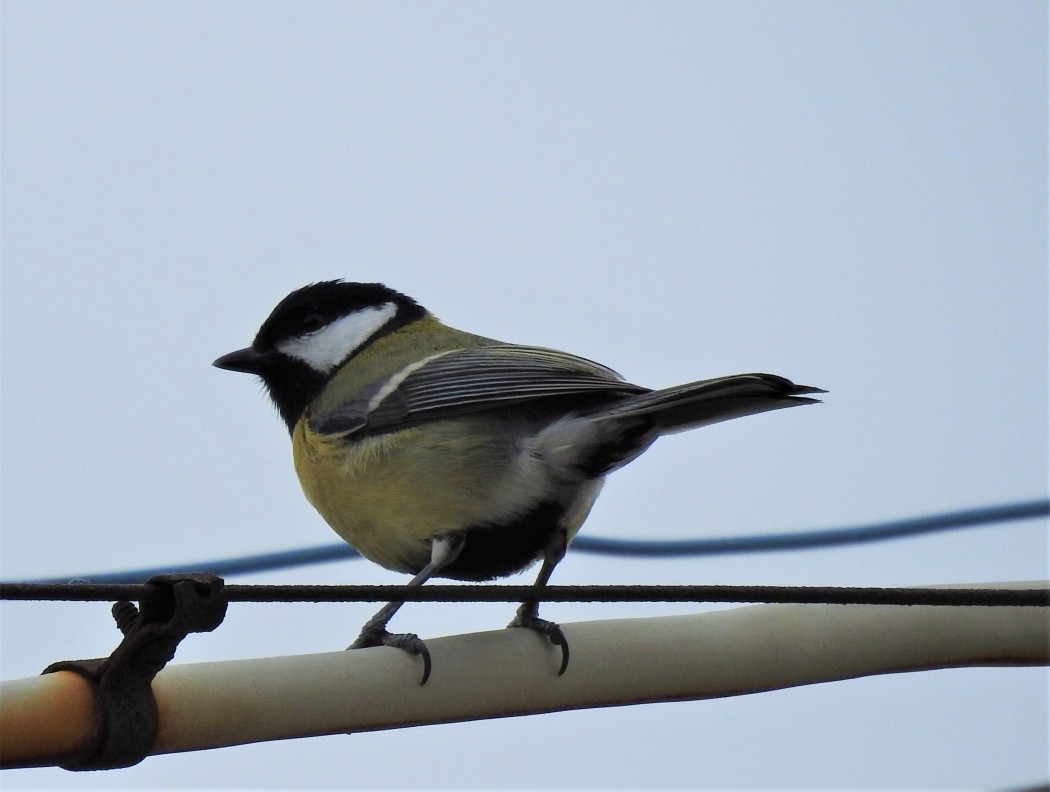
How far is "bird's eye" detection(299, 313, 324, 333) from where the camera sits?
7.84 feet

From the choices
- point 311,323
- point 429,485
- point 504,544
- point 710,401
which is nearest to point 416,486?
point 429,485

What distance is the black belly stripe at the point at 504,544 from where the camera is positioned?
6.48 feet

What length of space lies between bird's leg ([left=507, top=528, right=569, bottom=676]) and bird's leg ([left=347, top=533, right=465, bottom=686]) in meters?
0.14

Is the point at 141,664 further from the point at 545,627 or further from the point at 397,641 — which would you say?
the point at 545,627

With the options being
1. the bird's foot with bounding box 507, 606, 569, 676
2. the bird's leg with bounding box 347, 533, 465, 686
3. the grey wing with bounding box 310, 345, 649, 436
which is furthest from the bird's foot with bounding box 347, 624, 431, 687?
the grey wing with bounding box 310, 345, 649, 436

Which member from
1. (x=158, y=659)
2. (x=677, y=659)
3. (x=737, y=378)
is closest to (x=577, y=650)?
(x=677, y=659)

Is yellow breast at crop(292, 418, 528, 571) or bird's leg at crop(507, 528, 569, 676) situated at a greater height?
yellow breast at crop(292, 418, 528, 571)

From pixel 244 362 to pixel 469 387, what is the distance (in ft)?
1.93

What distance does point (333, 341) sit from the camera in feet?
7.84

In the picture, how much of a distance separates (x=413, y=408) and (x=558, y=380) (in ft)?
0.81

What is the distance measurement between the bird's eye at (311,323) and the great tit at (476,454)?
286 mm

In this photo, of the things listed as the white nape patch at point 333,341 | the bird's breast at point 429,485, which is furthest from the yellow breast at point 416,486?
the white nape patch at point 333,341

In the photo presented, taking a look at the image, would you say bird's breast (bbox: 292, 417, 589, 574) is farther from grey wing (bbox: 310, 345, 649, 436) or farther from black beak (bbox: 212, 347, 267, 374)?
black beak (bbox: 212, 347, 267, 374)

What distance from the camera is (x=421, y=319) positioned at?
252 cm
